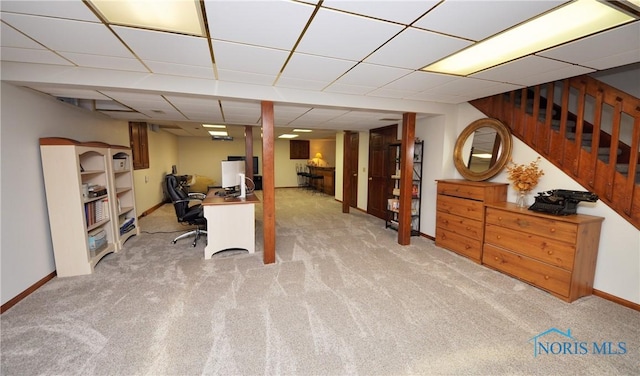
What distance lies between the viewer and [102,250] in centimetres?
328

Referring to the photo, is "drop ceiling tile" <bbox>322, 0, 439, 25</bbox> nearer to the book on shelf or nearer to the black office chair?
the black office chair

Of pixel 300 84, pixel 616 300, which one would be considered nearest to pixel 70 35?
pixel 300 84

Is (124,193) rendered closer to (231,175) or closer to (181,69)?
(231,175)

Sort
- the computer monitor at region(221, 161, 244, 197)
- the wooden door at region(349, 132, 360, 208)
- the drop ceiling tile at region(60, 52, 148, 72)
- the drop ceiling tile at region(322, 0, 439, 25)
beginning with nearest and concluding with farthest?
1. the drop ceiling tile at region(322, 0, 439, 25)
2. the drop ceiling tile at region(60, 52, 148, 72)
3. the computer monitor at region(221, 161, 244, 197)
4. the wooden door at region(349, 132, 360, 208)

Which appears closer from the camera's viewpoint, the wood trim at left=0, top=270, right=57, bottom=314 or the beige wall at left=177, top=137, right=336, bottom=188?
the wood trim at left=0, top=270, right=57, bottom=314

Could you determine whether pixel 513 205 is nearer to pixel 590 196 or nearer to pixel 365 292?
pixel 590 196

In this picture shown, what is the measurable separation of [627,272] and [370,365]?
8.90 feet

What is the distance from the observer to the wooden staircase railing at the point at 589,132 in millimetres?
2324

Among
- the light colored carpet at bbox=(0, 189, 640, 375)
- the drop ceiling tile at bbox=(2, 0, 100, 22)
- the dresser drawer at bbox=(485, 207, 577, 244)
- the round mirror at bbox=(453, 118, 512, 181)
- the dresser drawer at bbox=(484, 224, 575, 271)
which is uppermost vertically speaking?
the drop ceiling tile at bbox=(2, 0, 100, 22)

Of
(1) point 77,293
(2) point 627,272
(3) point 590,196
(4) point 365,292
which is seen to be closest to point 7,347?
(1) point 77,293

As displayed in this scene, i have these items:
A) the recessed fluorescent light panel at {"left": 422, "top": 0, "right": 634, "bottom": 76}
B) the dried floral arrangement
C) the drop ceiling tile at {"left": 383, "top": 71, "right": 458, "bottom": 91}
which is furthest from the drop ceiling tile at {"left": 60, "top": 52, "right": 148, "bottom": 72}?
the dried floral arrangement

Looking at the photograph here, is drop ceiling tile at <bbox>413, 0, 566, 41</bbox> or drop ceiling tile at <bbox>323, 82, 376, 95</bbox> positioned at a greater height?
drop ceiling tile at <bbox>323, 82, 376, 95</bbox>

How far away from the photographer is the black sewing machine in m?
2.44

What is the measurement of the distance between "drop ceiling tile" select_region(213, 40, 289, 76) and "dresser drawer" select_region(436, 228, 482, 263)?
128 inches
